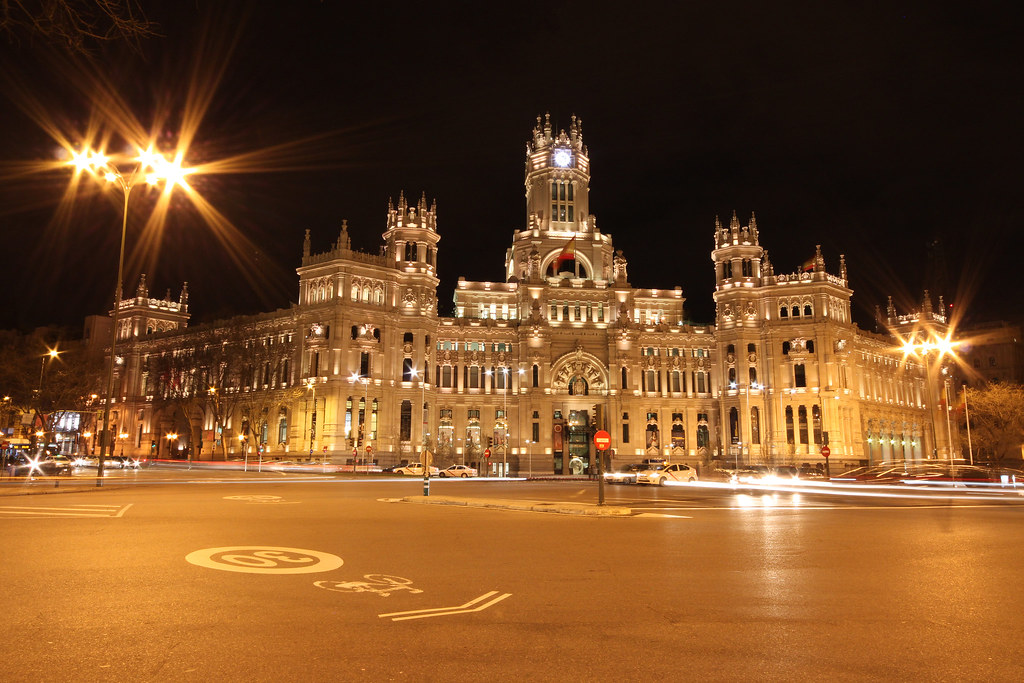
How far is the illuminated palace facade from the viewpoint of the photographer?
284 feet

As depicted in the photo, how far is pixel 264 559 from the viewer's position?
39.5ft

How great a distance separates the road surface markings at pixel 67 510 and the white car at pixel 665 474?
37437mm

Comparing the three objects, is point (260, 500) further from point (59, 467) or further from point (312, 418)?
point (312, 418)

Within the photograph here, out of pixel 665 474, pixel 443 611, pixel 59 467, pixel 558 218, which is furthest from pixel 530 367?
pixel 443 611

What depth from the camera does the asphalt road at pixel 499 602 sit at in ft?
21.6

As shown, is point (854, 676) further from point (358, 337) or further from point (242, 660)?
point (358, 337)

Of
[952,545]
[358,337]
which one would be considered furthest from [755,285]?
→ [952,545]

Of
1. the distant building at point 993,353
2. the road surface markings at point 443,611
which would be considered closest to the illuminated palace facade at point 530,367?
the distant building at point 993,353

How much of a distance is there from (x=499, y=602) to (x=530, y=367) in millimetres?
87807

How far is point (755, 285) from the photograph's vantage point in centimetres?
10044

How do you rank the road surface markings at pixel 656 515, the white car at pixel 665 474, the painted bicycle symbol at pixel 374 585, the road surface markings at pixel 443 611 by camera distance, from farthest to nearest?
1. the white car at pixel 665 474
2. the road surface markings at pixel 656 515
3. the painted bicycle symbol at pixel 374 585
4. the road surface markings at pixel 443 611

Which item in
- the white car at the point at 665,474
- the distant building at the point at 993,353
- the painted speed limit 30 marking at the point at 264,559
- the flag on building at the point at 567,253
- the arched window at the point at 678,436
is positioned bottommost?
the painted speed limit 30 marking at the point at 264,559

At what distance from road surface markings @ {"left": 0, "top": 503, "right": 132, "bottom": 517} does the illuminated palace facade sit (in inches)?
2336

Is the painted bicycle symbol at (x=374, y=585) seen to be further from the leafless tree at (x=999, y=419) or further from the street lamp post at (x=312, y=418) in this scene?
the leafless tree at (x=999, y=419)
